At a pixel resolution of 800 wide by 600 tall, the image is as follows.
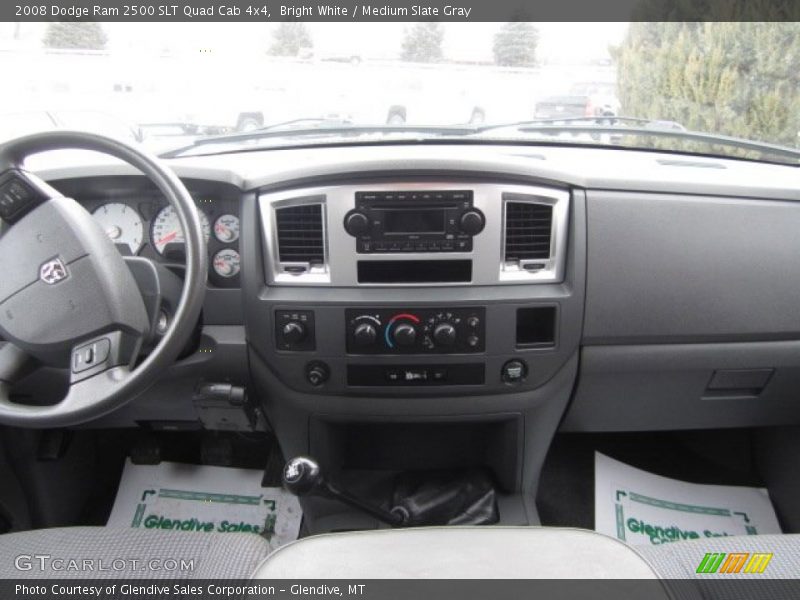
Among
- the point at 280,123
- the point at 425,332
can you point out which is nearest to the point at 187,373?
the point at 425,332

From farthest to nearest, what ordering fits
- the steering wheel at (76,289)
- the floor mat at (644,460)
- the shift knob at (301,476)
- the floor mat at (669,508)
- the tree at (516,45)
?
the floor mat at (644,460)
the floor mat at (669,508)
the tree at (516,45)
the shift knob at (301,476)
the steering wheel at (76,289)

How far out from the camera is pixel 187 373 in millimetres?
1783

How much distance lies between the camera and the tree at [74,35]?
5.65ft

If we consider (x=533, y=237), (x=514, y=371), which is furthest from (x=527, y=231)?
(x=514, y=371)

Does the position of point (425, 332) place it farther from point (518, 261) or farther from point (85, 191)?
point (85, 191)

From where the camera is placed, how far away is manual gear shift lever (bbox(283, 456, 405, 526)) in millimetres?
1570

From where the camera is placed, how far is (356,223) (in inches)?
62.2

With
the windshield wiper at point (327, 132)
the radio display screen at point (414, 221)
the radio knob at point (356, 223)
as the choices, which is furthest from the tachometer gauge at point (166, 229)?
the radio display screen at point (414, 221)

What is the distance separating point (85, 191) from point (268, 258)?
1.81ft

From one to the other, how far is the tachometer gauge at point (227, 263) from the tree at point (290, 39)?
65cm

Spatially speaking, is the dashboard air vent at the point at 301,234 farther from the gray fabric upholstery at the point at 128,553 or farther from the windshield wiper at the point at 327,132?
the gray fabric upholstery at the point at 128,553

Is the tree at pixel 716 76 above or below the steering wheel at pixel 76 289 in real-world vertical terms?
above

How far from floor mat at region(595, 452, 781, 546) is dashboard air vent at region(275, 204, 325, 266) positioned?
139cm
